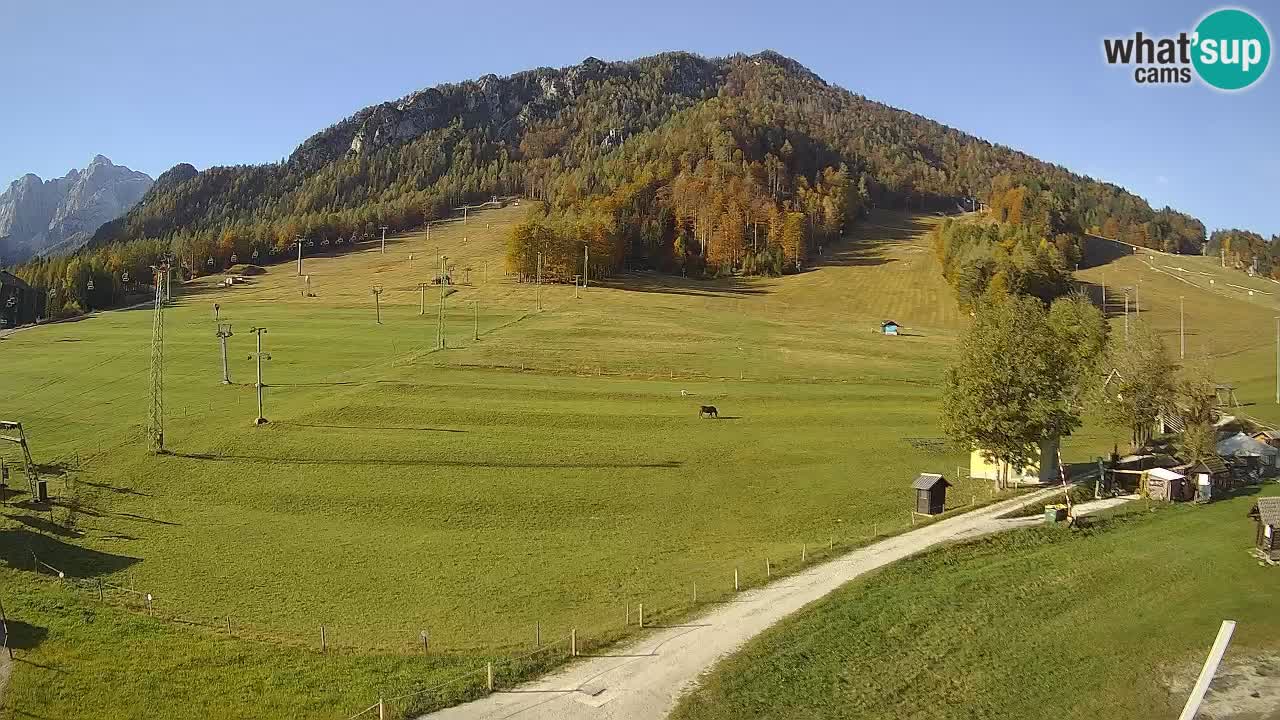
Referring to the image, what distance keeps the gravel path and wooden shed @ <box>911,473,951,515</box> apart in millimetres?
8221

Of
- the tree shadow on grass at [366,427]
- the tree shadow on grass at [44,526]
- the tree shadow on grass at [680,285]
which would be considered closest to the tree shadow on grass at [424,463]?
the tree shadow on grass at [366,427]

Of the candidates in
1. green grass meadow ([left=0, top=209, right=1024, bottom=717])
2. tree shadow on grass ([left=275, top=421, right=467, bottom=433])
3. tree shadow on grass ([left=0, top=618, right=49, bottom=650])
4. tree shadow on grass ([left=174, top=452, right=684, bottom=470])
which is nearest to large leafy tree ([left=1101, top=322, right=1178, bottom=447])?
green grass meadow ([left=0, top=209, right=1024, bottom=717])

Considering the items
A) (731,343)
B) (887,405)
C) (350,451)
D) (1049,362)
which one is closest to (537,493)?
(350,451)

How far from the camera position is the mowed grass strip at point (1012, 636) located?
25.3 meters

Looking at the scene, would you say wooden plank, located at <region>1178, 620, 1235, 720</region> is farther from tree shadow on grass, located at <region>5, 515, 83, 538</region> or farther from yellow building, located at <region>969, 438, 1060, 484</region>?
tree shadow on grass, located at <region>5, 515, 83, 538</region>

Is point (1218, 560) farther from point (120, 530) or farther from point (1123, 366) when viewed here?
point (120, 530)

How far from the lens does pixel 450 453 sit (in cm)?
6222

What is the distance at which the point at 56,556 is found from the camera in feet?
143

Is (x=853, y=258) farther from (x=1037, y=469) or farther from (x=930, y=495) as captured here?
(x=930, y=495)

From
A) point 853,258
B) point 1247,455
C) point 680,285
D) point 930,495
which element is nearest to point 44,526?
point 930,495

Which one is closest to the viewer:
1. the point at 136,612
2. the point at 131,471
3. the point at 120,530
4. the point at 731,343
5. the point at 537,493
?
the point at 136,612

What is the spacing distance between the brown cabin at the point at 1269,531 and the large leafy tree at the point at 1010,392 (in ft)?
53.7

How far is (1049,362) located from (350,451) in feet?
154

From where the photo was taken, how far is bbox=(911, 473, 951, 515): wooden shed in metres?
48.0
